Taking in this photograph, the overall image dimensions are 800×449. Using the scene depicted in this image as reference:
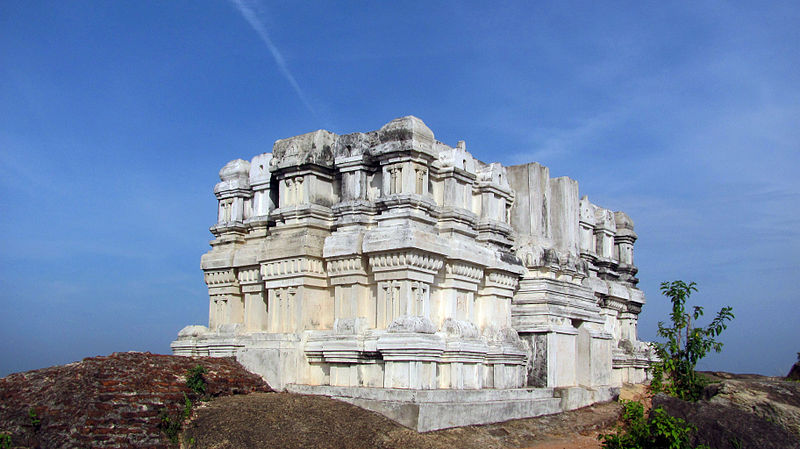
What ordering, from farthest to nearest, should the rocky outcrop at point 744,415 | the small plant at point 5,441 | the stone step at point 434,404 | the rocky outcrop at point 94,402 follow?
the stone step at point 434,404
the rocky outcrop at point 744,415
the rocky outcrop at point 94,402
the small plant at point 5,441

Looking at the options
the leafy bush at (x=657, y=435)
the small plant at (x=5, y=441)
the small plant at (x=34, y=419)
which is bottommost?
the leafy bush at (x=657, y=435)

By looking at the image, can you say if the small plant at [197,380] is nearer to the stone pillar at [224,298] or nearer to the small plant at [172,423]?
the small plant at [172,423]

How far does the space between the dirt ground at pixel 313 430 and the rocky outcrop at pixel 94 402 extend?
1.65ft

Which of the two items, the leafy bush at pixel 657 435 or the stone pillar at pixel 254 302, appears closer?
the leafy bush at pixel 657 435

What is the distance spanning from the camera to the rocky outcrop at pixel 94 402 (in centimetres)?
868

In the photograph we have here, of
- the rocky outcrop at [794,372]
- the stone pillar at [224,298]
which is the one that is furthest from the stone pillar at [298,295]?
the rocky outcrop at [794,372]

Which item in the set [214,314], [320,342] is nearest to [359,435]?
[320,342]

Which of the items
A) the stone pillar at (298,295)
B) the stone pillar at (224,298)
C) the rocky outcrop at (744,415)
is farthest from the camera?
the stone pillar at (224,298)

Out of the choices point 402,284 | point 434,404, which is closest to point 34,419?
point 434,404

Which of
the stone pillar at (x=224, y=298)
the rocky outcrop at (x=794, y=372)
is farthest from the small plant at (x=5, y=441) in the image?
the rocky outcrop at (x=794, y=372)

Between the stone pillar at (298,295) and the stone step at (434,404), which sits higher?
the stone pillar at (298,295)

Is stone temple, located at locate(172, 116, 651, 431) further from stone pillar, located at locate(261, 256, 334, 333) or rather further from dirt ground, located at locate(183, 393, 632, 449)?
dirt ground, located at locate(183, 393, 632, 449)

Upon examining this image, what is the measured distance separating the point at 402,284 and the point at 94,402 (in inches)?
188

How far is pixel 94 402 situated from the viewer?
30.0ft
